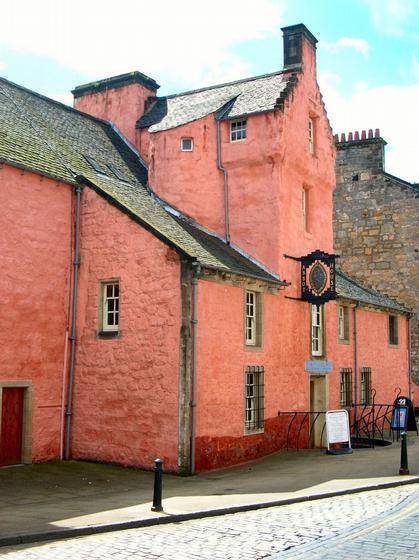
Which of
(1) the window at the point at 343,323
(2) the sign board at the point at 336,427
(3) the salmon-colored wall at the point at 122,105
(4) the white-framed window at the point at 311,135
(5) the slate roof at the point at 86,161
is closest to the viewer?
(5) the slate roof at the point at 86,161

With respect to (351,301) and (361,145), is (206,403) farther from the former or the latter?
(361,145)

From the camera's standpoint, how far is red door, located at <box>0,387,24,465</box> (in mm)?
16156

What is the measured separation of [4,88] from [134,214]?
7.17 m

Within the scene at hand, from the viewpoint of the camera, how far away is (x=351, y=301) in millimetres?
25641

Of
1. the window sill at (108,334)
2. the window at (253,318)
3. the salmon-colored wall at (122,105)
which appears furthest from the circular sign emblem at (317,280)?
the salmon-colored wall at (122,105)

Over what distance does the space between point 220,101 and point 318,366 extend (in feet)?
29.7

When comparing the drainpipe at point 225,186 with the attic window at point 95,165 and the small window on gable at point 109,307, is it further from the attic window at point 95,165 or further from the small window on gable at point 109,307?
the small window on gable at point 109,307

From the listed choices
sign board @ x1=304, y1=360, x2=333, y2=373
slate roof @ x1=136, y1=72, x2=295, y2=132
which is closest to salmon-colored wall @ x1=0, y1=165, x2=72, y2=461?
slate roof @ x1=136, y1=72, x2=295, y2=132

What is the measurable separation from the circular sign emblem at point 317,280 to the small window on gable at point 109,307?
631 cm

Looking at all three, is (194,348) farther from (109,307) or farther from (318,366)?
(318,366)

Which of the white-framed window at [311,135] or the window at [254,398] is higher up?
the white-framed window at [311,135]

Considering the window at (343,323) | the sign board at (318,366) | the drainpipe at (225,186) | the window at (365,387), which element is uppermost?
the drainpipe at (225,186)

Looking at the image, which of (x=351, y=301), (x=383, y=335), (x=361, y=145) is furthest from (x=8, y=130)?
(x=361, y=145)

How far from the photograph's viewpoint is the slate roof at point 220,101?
21.5 metres
